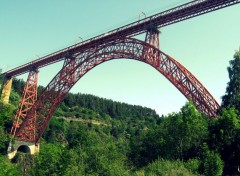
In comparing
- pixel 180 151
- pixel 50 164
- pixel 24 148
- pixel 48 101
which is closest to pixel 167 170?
pixel 180 151

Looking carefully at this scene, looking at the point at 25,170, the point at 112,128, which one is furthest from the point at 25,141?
the point at 112,128

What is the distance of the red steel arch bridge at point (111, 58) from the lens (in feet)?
102

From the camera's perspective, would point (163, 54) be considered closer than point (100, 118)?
Yes

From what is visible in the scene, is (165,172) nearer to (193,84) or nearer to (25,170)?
(193,84)

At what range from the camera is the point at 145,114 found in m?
144

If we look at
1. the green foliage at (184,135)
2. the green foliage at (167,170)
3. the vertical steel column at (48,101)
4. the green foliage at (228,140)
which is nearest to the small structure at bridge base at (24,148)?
the vertical steel column at (48,101)

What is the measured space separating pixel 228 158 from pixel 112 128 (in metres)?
78.0

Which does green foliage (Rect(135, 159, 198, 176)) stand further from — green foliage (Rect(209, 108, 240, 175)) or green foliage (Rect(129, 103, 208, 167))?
green foliage (Rect(209, 108, 240, 175))

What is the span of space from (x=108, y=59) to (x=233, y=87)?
15.5 meters

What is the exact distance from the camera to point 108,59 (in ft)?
128

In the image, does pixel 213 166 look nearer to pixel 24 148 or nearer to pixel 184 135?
pixel 184 135

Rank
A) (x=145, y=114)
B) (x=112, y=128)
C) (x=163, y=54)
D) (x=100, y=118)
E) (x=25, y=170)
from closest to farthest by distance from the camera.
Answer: (x=163, y=54) < (x=25, y=170) < (x=112, y=128) < (x=100, y=118) < (x=145, y=114)

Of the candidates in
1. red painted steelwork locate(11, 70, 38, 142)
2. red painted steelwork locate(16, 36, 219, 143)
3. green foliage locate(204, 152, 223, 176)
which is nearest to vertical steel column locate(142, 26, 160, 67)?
red painted steelwork locate(16, 36, 219, 143)

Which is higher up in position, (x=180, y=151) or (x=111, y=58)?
(x=111, y=58)
